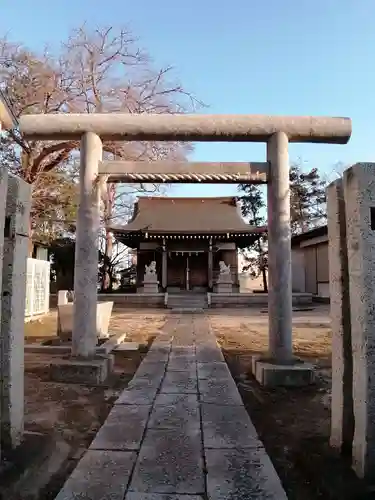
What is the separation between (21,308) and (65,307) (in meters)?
5.60

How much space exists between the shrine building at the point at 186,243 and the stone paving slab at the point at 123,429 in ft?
65.0

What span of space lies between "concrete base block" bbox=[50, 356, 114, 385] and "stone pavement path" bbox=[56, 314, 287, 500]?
546 mm

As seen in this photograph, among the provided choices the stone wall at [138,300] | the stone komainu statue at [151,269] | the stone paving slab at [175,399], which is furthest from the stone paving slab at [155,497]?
the stone komainu statue at [151,269]

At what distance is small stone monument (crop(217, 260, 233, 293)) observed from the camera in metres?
23.0

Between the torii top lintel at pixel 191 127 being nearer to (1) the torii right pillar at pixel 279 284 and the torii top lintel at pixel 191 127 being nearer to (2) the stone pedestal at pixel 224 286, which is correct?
(1) the torii right pillar at pixel 279 284

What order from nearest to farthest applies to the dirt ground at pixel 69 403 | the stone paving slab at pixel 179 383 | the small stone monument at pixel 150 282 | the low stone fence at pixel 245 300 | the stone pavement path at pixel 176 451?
the stone pavement path at pixel 176 451, the dirt ground at pixel 69 403, the stone paving slab at pixel 179 383, the low stone fence at pixel 245 300, the small stone monument at pixel 150 282

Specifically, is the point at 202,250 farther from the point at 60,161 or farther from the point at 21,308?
the point at 21,308

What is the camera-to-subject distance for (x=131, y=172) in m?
5.63

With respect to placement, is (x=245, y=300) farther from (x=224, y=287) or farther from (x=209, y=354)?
(x=209, y=354)

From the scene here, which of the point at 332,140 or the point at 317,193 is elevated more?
the point at 317,193

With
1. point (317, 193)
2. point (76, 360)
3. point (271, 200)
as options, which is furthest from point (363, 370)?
point (317, 193)

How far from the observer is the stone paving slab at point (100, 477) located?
2.25 meters

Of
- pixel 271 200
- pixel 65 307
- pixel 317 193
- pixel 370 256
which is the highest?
pixel 317 193

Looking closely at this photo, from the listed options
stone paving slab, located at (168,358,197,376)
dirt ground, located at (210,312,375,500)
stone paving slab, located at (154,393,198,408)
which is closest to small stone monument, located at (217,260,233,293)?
dirt ground, located at (210,312,375,500)
